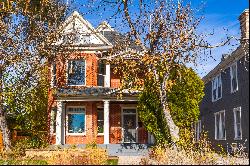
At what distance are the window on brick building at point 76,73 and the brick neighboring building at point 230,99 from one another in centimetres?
951

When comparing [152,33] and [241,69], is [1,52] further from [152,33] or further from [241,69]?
[241,69]

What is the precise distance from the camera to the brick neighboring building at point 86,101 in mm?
29766

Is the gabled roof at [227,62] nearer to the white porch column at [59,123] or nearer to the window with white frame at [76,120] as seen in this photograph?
the window with white frame at [76,120]

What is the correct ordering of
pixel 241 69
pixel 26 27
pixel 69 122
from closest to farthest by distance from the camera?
1. pixel 241 69
2. pixel 26 27
3. pixel 69 122

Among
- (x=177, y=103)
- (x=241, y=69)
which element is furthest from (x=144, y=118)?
(x=241, y=69)

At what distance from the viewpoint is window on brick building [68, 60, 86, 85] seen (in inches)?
1204

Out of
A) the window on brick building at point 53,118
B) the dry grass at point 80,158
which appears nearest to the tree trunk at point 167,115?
the dry grass at point 80,158

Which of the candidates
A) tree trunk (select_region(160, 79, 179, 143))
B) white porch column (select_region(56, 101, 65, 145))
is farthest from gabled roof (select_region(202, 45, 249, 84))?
white porch column (select_region(56, 101, 65, 145))

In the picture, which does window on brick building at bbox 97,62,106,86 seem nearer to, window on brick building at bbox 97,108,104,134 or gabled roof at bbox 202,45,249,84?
window on brick building at bbox 97,108,104,134

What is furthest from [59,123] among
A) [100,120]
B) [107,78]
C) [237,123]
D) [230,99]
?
[237,123]

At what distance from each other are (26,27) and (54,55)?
2496 millimetres

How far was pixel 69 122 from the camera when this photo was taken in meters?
30.4

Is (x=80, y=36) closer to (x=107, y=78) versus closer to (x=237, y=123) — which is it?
(x=107, y=78)

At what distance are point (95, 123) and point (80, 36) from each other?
6.26 metres
